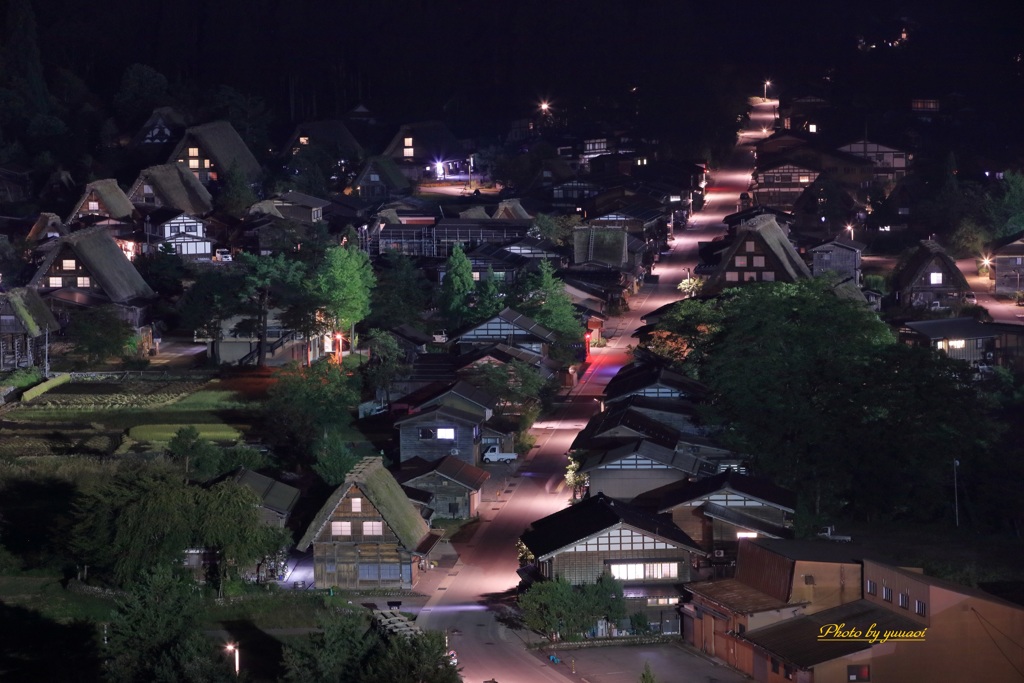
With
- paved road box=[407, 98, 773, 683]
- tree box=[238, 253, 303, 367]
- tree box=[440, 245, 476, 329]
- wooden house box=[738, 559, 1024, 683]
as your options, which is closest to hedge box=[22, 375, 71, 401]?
tree box=[238, 253, 303, 367]

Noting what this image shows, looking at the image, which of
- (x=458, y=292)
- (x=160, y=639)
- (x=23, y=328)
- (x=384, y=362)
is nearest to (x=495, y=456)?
(x=384, y=362)

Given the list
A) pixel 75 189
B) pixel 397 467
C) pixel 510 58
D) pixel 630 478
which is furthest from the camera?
pixel 510 58

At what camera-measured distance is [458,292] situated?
3266cm

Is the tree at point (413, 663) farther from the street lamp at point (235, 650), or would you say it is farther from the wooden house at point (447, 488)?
the wooden house at point (447, 488)

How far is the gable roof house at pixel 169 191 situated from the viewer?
40406 millimetres

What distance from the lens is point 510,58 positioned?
6194cm

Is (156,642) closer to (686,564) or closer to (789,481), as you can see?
(686,564)

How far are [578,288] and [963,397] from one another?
12.6 metres

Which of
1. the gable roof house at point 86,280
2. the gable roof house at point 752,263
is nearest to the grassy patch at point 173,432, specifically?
the gable roof house at point 86,280

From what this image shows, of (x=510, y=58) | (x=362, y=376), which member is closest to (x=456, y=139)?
(x=510, y=58)

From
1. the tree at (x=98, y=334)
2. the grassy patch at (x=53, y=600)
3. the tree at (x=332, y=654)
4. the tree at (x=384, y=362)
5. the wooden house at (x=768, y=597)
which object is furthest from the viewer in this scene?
the tree at (x=98, y=334)

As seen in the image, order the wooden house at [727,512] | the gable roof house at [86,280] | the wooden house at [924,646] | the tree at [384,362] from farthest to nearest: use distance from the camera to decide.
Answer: the gable roof house at [86,280]
the tree at [384,362]
the wooden house at [727,512]
the wooden house at [924,646]

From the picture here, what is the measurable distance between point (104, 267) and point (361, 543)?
15.0 meters

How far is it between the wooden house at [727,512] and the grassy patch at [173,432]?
8.24 metres
